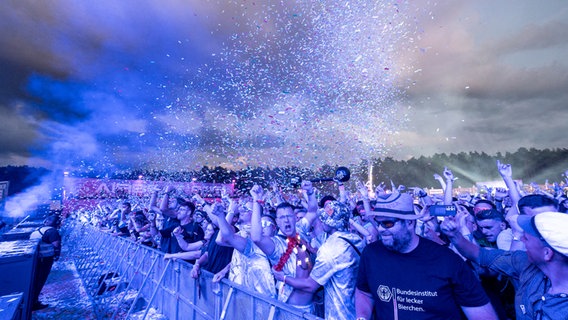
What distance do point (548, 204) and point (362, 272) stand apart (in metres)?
2.09

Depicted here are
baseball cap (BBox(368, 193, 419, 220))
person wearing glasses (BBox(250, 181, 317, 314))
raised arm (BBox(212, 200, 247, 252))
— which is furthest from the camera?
raised arm (BBox(212, 200, 247, 252))

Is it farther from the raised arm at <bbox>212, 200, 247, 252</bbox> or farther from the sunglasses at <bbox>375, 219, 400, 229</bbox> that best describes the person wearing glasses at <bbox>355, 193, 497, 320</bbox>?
the raised arm at <bbox>212, 200, 247, 252</bbox>

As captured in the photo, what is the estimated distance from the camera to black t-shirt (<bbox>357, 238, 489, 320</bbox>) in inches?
89.0

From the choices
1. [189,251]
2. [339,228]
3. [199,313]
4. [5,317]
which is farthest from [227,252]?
[5,317]

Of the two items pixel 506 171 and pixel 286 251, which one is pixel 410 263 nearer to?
pixel 286 251

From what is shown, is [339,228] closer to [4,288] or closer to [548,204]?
[548,204]

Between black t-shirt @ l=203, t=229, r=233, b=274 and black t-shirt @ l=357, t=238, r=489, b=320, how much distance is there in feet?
9.38

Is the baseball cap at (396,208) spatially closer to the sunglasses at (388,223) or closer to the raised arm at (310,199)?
the sunglasses at (388,223)

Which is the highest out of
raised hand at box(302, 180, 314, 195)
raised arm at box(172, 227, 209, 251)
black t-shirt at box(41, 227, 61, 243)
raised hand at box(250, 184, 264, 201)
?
raised hand at box(302, 180, 314, 195)

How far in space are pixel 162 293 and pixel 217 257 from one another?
6.85 ft

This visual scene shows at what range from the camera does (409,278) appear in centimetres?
235

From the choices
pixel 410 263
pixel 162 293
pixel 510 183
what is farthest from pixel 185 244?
pixel 510 183

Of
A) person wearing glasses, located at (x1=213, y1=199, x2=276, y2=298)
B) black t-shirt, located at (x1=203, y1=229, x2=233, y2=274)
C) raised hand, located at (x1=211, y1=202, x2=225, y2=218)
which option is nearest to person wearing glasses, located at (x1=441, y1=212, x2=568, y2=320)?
person wearing glasses, located at (x1=213, y1=199, x2=276, y2=298)

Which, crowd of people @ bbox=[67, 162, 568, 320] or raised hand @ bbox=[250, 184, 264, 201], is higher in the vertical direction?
raised hand @ bbox=[250, 184, 264, 201]
